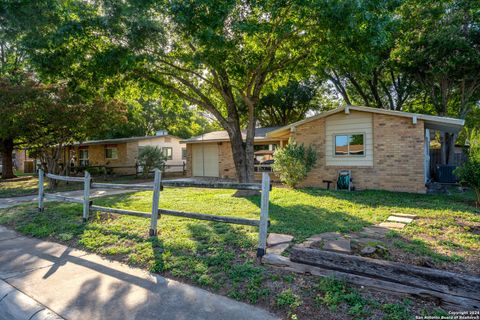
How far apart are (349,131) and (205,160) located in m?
10.0

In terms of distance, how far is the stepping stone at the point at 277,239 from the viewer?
15.8ft

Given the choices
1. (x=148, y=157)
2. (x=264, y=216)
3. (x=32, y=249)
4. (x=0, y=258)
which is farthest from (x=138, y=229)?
(x=148, y=157)

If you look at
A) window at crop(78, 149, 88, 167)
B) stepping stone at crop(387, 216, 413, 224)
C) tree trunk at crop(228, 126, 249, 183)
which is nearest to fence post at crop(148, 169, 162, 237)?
stepping stone at crop(387, 216, 413, 224)

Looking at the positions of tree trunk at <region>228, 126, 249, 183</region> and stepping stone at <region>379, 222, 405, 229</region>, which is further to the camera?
tree trunk at <region>228, 126, 249, 183</region>

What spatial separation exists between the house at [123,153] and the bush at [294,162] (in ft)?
38.8

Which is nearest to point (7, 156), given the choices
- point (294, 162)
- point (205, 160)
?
point (205, 160)

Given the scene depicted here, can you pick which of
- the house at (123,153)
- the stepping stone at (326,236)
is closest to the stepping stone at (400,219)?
the stepping stone at (326,236)

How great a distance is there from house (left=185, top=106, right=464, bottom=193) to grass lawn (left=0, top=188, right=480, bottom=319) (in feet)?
6.70

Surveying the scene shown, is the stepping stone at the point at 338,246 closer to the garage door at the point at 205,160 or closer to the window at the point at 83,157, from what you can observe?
the garage door at the point at 205,160

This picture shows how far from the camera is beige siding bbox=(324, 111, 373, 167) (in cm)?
1205

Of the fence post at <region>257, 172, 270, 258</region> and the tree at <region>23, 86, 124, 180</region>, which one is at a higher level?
the tree at <region>23, 86, 124, 180</region>

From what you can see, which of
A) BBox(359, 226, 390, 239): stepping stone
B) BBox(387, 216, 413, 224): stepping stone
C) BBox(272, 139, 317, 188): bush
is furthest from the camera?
BBox(272, 139, 317, 188): bush

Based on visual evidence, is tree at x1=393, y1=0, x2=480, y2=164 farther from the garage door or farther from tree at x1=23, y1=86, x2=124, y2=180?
tree at x1=23, y1=86, x2=124, y2=180

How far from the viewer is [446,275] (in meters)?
2.81
